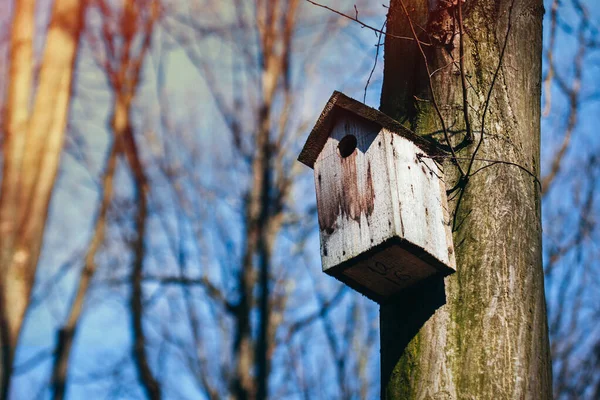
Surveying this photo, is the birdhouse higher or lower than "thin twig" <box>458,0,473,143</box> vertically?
lower

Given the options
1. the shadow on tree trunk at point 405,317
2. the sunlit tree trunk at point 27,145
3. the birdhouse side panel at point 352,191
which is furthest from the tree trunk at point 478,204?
the sunlit tree trunk at point 27,145

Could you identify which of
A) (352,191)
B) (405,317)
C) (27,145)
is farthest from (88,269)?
(405,317)

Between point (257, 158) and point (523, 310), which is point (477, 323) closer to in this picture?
point (523, 310)

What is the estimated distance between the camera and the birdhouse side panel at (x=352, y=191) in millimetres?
2240

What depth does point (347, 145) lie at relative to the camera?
2.58 m

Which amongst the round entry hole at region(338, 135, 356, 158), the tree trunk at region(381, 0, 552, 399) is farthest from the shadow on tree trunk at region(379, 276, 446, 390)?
the round entry hole at region(338, 135, 356, 158)

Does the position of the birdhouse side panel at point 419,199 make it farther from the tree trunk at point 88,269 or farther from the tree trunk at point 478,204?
the tree trunk at point 88,269

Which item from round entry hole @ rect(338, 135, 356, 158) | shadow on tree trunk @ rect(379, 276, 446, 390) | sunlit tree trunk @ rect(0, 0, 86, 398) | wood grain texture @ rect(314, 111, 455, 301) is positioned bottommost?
shadow on tree trunk @ rect(379, 276, 446, 390)

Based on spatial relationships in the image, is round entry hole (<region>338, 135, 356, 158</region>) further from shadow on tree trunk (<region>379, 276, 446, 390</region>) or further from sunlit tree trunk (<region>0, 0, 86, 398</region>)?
sunlit tree trunk (<region>0, 0, 86, 398</region>)

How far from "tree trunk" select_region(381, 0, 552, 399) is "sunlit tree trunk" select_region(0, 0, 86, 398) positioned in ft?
7.85

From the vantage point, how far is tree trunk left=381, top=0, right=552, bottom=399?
1.90 m

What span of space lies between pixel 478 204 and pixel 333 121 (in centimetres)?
71

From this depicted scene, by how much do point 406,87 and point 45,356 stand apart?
4008 mm

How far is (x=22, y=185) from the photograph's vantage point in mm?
4254
